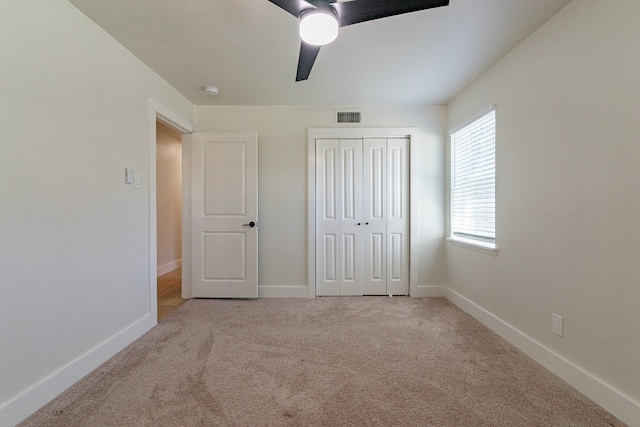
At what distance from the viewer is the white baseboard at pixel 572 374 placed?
1388 millimetres

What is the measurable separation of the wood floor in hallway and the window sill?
321cm

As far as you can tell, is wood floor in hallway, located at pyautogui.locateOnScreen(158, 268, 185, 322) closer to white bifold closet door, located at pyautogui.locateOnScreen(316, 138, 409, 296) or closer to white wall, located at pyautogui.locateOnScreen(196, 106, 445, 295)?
white wall, located at pyautogui.locateOnScreen(196, 106, 445, 295)

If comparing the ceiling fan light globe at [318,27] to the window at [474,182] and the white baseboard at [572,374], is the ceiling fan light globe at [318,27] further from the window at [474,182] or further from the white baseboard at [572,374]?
the white baseboard at [572,374]

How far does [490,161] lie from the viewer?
2.57 m

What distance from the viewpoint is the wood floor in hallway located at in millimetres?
2986

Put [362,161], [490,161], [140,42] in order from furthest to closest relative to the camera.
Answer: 1. [362,161]
2. [490,161]
3. [140,42]

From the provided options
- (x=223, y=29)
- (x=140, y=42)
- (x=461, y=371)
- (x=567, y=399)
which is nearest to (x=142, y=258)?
(x=140, y=42)

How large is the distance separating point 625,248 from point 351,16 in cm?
186

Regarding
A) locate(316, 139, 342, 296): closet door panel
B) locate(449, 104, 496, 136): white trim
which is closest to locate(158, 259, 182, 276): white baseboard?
locate(316, 139, 342, 296): closet door panel

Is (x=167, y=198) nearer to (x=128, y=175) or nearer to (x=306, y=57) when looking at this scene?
(x=128, y=175)

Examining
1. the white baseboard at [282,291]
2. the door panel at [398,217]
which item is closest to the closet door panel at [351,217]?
the door panel at [398,217]

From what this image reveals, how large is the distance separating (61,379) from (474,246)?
3.33 meters

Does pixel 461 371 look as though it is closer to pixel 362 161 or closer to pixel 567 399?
pixel 567 399

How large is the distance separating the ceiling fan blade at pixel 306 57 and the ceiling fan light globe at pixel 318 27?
12 cm
